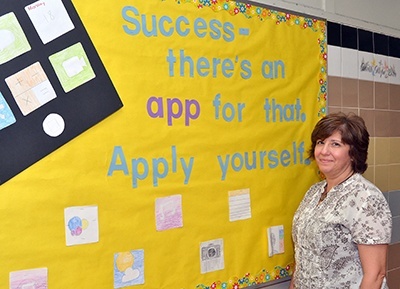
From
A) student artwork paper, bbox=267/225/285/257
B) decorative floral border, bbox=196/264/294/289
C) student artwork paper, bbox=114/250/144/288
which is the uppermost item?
student artwork paper, bbox=114/250/144/288

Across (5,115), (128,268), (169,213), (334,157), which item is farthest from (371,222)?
(5,115)

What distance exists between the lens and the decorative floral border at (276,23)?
5.71 feet

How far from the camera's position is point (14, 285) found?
51.4 inches

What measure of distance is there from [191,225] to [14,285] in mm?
639

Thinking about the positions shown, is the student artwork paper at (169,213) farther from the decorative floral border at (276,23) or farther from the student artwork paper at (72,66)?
the student artwork paper at (72,66)

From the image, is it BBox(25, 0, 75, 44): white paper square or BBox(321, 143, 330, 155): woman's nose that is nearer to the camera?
BBox(25, 0, 75, 44): white paper square

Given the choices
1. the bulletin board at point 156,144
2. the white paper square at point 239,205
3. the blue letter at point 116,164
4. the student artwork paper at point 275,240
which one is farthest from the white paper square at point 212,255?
the blue letter at point 116,164

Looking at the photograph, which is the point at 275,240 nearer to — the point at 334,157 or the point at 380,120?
the point at 334,157

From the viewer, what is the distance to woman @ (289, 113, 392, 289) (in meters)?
1.61

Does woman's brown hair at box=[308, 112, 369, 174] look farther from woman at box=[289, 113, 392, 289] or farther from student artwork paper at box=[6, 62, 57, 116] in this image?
student artwork paper at box=[6, 62, 57, 116]

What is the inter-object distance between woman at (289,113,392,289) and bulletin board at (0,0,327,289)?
0.21 meters

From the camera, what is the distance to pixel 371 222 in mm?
1605

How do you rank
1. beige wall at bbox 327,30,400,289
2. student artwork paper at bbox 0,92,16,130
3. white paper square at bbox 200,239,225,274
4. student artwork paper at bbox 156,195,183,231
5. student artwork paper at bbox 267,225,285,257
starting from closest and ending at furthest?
student artwork paper at bbox 0,92,16,130 → student artwork paper at bbox 156,195,183,231 → white paper square at bbox 200,239,225,274 → student artwork paper at bbox 267,225,285,257 → beige wall at bbox 327,30,400,289

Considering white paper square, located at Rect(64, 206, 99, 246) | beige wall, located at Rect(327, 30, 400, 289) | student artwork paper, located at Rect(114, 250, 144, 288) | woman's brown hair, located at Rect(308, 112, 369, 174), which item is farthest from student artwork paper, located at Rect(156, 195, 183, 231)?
beige wall, located at Rect(327, 30, 400, 289)
